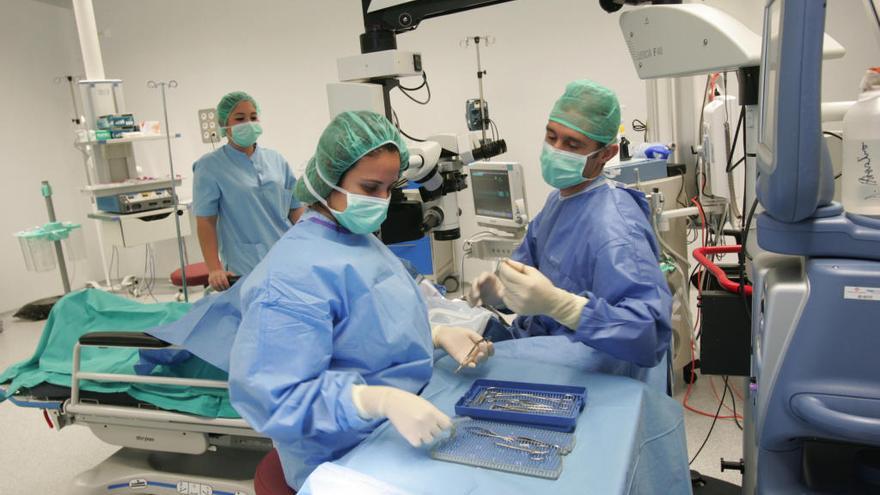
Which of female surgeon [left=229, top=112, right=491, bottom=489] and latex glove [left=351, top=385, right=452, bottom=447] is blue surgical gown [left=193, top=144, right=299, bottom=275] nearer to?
female surgeon [left=229, top=112, right=491, bottom=489]

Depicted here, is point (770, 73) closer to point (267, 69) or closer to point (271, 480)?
point (271, 480)

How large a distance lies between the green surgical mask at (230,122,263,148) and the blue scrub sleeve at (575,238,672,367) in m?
1.97

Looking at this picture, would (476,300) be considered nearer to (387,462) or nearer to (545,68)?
(387,462)

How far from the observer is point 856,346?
0.84 meters

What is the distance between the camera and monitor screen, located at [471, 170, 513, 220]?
9.30ft

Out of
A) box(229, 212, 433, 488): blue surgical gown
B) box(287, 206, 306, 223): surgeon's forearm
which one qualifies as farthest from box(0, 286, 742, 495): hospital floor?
box(229, 212, 433, 488): blue surgical gown

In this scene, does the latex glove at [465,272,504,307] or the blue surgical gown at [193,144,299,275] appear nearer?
the latex glove at [465,272,504,307]

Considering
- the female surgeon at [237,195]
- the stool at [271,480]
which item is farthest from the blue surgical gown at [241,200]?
the stool at [271,480]

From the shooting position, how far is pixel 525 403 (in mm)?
1091

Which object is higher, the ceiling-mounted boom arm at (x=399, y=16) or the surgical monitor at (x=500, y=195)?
the ceiling-mounted boom arm at (x=399, y=16)

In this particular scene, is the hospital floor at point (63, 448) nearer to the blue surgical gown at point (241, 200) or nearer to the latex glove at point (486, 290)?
the blue surgical gown at point (241, 200)

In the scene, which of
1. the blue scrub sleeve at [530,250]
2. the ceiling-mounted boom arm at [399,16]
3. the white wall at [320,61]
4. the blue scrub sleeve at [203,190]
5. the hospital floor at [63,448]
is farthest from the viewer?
the white wall at [320,61]

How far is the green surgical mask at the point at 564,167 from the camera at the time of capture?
58.2 inches

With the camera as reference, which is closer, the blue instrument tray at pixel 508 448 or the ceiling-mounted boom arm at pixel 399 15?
the blue instrument tray at pixel 508 448
